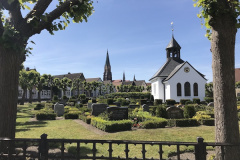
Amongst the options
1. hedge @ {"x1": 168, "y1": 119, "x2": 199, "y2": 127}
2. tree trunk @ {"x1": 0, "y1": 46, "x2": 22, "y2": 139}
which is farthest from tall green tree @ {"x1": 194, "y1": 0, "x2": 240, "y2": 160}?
hedge @ {"x1": 168, "y1": 119, "x2": 199, "y2": 127}

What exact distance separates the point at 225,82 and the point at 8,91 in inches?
224

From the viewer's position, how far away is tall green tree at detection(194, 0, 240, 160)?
410 centimetres

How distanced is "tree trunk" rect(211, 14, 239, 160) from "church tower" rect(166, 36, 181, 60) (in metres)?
37.7

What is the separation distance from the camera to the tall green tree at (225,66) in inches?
161

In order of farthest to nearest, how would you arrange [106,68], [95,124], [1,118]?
[106,68] → [95,124] → [1,118]

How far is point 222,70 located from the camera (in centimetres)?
420

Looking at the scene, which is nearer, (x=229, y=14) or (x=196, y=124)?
(x=229, y=14)

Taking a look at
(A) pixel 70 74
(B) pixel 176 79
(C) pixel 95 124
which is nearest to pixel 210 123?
(C) pixel 95 124

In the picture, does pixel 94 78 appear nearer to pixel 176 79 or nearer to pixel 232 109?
pixel 176 79

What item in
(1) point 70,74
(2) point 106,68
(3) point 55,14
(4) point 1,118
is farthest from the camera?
(2) point 106,68

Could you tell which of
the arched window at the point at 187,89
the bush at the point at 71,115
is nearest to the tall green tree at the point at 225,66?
the bush at the point at 71,115

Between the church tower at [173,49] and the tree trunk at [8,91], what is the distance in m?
38.5

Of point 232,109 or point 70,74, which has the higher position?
point 70,74

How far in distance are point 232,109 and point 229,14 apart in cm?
214
